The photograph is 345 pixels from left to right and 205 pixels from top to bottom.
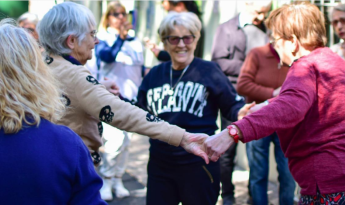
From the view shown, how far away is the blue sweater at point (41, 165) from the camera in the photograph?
1.75 m

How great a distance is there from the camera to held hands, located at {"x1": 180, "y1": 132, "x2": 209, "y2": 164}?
283cm

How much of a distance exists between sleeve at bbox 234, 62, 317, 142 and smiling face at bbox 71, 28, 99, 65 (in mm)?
1132

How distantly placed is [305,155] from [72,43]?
1597mm

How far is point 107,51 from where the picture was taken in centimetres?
553

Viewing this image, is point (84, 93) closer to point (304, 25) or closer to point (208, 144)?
point (208, 144)

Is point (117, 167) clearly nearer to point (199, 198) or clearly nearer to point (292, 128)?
point (199, 198)

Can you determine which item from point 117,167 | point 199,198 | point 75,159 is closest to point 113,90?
point 199,198

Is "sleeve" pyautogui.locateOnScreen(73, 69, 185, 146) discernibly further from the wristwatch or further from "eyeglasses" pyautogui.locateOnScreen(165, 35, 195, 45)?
"eyeglasses" pyautogui.locateOnScreen(165, 35, 195, 45)

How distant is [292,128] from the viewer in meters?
2.77

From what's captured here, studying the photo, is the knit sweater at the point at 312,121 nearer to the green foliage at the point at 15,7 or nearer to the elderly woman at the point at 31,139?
the elderly woman at the point at 31,139

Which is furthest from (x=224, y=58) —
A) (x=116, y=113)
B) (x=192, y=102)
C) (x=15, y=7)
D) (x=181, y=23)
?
(x=15, y=7)

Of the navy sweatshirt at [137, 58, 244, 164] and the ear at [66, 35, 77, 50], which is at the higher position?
the ear at [66, 35, 77, 50]

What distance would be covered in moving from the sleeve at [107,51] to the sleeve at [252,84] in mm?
1590

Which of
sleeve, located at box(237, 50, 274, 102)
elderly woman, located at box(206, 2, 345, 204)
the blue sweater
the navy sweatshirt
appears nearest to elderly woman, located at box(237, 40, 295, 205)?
sleeve, located at box(237, 50, 274, 102)
